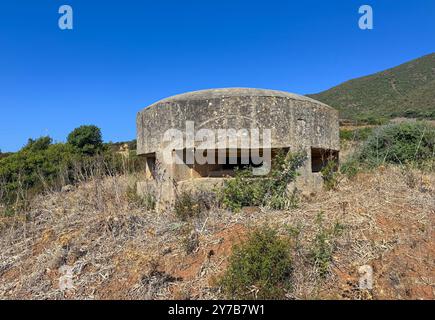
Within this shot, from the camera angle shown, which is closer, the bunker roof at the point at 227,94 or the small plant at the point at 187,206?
the small plant at the point at 187,206

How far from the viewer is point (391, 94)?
33625 millimetres

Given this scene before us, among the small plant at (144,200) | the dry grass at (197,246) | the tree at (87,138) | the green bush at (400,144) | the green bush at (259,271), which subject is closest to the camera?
the green bush at (259,271)

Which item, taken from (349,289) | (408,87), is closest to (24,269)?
(349,289)

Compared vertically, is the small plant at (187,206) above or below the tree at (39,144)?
below

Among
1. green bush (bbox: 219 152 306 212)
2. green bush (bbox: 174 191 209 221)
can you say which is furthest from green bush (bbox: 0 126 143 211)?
green bush (bbox: 219 152 306 212)

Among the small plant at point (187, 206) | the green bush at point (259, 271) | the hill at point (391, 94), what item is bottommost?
the green bush at point (259, 271)

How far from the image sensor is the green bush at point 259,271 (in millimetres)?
2682

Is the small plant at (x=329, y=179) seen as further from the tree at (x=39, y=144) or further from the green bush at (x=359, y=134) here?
the tree at (x=39, y=144)

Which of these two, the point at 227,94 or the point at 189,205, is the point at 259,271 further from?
the point at 227,94

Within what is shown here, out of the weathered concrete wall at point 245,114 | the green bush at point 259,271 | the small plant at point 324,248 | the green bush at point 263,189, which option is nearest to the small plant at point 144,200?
the weathered concrete wall at point 245,114

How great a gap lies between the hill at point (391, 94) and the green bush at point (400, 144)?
1775cm

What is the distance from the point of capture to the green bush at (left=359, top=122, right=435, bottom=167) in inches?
288

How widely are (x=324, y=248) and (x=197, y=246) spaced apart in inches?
46.2

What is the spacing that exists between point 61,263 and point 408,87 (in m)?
37.3
